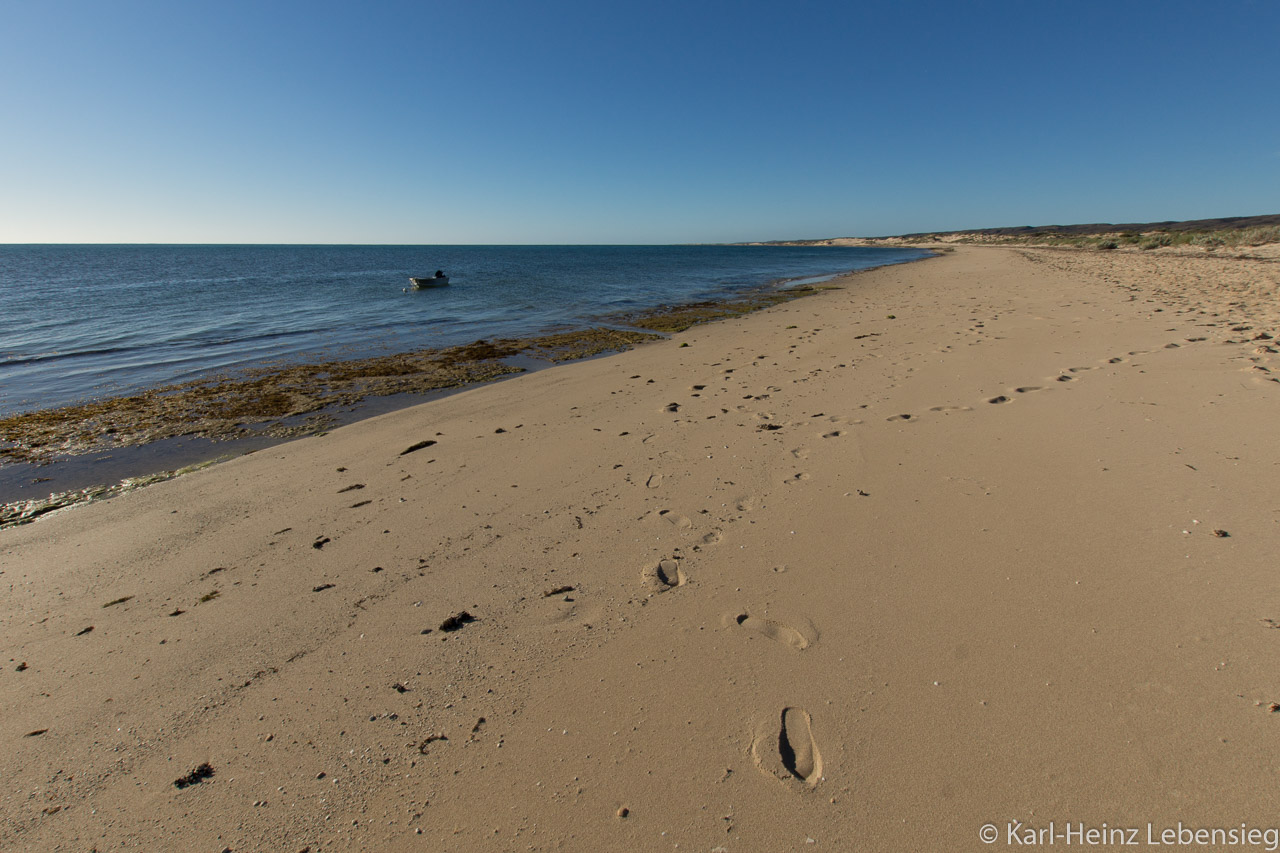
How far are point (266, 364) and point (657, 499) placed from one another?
12919 millimetres

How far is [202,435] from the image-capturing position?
7992 millimetres

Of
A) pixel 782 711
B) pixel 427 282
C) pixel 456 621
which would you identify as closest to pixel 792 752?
pixel 782 711

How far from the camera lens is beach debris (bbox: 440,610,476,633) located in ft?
10.4

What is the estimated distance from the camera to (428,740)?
242 centimetres

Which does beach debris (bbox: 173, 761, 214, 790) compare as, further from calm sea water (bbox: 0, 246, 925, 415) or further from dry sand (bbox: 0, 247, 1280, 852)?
calm sea water (bbox: 0, 246, 925, 415)

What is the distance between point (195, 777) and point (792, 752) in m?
2.66

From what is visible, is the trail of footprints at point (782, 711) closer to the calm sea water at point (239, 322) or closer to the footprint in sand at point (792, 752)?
the footprint in sand at point (792, 752)

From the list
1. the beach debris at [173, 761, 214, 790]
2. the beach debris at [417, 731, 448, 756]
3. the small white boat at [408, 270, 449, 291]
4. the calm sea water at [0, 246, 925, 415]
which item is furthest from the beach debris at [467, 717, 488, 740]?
the small white boat at [408, 270, 449, 291]

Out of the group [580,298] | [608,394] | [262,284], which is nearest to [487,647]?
[608,394]

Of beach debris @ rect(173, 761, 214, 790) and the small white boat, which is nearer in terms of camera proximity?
beach debris @ rect(173, 761, 214, 790)

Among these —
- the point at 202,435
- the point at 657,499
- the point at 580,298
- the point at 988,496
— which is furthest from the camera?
the point at 580,298

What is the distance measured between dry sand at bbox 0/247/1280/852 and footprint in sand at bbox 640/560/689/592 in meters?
0.02

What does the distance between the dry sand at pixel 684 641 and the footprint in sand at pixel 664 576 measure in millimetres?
21

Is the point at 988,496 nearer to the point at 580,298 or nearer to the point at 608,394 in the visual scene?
the point at 608,394
